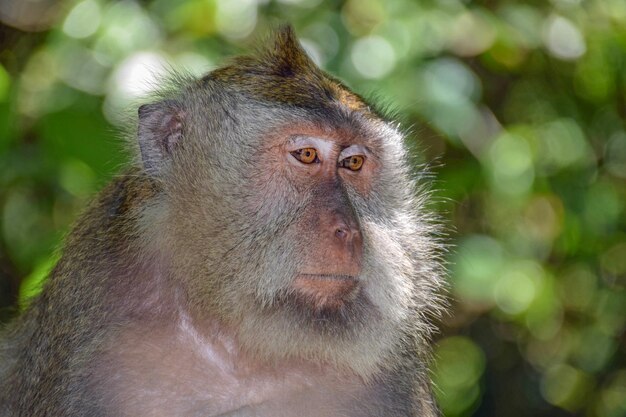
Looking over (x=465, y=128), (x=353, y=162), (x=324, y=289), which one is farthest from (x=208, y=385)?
(x=465, y=128)

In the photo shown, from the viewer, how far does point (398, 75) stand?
17.6ft

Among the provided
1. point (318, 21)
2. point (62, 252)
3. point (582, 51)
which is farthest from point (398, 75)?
point (62, 252)

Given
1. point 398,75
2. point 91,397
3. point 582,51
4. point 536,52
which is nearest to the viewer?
point 91,397

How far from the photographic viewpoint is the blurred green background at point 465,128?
531 cm

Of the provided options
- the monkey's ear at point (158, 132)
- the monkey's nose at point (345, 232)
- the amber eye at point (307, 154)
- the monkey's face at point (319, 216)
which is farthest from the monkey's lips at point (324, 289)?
the monkey's ear at point (158, 132)

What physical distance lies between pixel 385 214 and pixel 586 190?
9.06 feet

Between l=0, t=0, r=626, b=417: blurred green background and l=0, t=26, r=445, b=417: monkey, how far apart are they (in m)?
0.61

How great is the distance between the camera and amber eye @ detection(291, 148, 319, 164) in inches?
151

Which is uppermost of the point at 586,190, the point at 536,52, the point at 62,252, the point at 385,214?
the point at 536,52

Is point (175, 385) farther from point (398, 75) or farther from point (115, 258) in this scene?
point (398, 75)

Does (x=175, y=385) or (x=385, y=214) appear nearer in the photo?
(x=175, y=385)

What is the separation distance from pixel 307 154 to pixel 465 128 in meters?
2.30

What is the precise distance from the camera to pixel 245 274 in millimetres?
3633

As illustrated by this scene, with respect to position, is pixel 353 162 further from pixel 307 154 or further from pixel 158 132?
pixel 158 132
